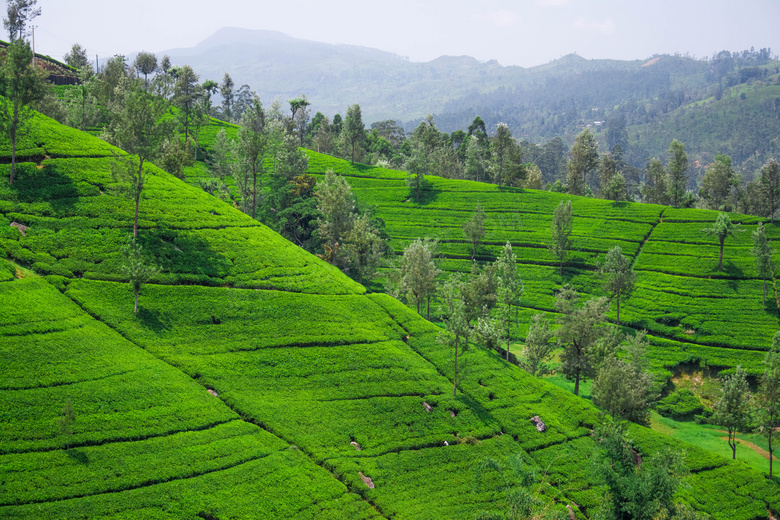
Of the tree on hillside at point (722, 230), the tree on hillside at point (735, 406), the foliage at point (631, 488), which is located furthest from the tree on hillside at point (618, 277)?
the foliage at point (631, 488)

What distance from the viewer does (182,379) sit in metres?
53.9

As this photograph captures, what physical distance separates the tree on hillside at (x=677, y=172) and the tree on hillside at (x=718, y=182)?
11886 millimetres

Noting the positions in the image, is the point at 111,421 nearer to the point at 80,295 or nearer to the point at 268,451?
the point at 268,451

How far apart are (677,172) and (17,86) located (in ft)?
488

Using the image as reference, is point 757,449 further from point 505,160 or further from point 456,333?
point 505,160

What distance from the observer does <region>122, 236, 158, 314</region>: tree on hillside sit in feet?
198

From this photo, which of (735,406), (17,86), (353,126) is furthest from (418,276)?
(353,126)

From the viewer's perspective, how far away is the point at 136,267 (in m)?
60.4

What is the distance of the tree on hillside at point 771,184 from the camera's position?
131125 mm

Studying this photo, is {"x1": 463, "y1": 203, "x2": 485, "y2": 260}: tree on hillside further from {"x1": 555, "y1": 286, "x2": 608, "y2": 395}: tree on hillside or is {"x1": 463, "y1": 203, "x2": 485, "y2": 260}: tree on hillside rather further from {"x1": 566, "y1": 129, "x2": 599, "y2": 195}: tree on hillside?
{"x1": 566, "y1": 129, "x2": 599, "y2": 195}: tree on hillside

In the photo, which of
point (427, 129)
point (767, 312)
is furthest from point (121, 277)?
point (427, 129)

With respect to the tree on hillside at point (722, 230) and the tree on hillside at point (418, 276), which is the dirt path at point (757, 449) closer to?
the tree on hillside at point (722, 230)

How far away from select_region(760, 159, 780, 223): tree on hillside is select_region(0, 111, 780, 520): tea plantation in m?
55.1

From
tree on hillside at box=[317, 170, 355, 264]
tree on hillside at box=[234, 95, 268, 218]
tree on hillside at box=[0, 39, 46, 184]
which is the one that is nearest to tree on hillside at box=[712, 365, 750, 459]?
tree on hillside at box=[317, 170, 355, 264]
